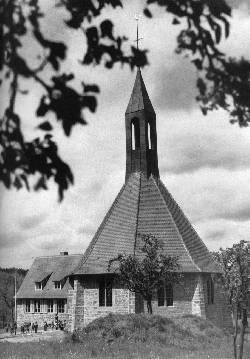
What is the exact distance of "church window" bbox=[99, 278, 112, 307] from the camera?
31609 millimetres

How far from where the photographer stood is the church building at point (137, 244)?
30.3 metres

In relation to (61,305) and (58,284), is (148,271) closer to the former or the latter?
(61,305)

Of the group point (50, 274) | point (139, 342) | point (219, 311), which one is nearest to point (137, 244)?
point (219, 311)

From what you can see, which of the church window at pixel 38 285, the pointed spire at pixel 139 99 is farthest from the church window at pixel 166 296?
the church window at pixel 38 285

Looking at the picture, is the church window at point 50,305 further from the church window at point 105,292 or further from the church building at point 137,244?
the church window at point 105,292

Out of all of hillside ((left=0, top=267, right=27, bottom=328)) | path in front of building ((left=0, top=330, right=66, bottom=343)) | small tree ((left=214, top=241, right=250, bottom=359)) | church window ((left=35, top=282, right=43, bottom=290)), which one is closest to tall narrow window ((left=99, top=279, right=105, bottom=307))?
path in front of building ((left=0, top=330, right=66, bottom=343))

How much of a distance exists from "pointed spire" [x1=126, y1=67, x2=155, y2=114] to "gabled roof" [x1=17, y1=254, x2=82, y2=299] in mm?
22969

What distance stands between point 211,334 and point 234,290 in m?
6.89

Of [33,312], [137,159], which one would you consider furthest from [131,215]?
[33,312]

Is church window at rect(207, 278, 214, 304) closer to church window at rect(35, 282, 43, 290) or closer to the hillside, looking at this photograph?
church window at rect(35, 282, 43, 290)

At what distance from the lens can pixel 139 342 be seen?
2175 cm

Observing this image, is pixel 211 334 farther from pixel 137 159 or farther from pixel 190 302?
pixel 137 159

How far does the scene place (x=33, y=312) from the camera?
52.8 m

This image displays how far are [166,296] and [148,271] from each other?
3.74 meters
